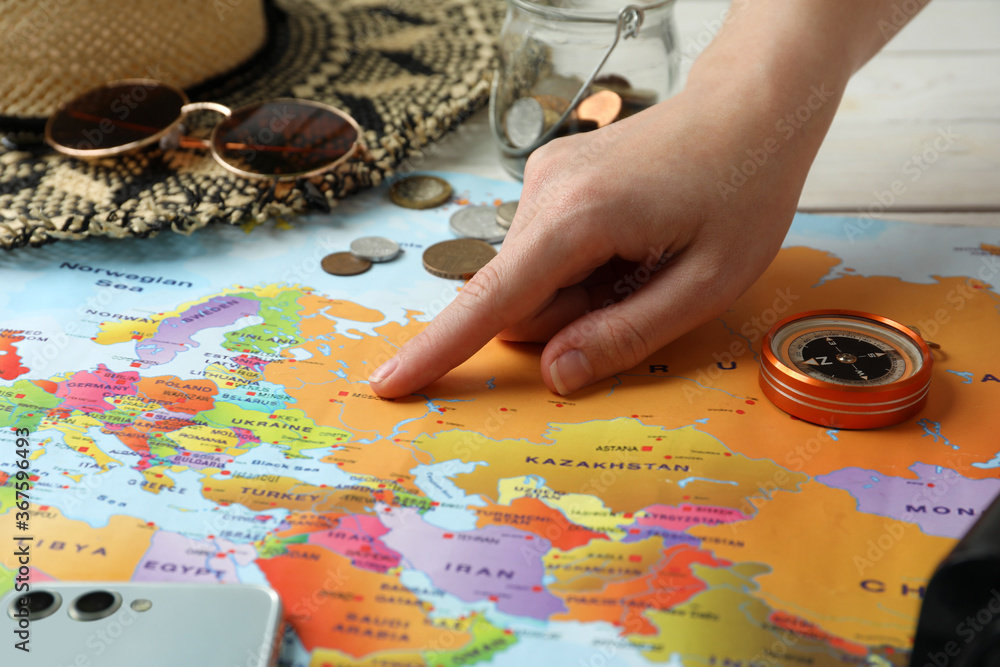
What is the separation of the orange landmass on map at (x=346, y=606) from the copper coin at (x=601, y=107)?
0.77 m

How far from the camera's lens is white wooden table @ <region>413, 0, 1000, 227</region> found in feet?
4.10

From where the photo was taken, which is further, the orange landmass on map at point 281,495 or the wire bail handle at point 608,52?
the wire bail handle at point 608,52

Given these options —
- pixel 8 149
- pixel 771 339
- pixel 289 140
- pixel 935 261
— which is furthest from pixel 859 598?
pixel 8 149

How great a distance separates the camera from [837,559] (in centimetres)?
71

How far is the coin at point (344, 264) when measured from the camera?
3.75ft

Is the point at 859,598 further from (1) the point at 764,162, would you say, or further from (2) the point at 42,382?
(2) the point at 42,382

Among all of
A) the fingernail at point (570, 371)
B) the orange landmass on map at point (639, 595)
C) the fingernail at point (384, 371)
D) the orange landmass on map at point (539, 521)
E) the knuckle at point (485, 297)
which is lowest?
the orange landmass on map at point (539, 521)

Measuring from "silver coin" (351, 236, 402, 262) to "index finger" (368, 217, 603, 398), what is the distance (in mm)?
286

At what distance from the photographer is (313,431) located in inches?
34.4

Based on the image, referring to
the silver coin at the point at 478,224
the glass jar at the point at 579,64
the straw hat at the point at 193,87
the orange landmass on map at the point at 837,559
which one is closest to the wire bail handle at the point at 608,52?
the glass jar at the point at 579,64

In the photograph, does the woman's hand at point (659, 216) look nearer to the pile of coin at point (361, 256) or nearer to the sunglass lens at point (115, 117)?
the pile of coin at point (361, 256)

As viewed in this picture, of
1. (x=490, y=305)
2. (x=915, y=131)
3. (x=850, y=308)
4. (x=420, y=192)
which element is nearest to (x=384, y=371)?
(x=490, y=305)

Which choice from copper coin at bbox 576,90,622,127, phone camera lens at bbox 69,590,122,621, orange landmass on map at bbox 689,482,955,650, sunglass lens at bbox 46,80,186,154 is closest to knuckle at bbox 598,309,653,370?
orange landmass on map at bbox 689,482,955,650

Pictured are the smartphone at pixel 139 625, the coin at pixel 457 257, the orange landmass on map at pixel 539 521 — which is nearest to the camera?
the smartphone at pixel 139 625
